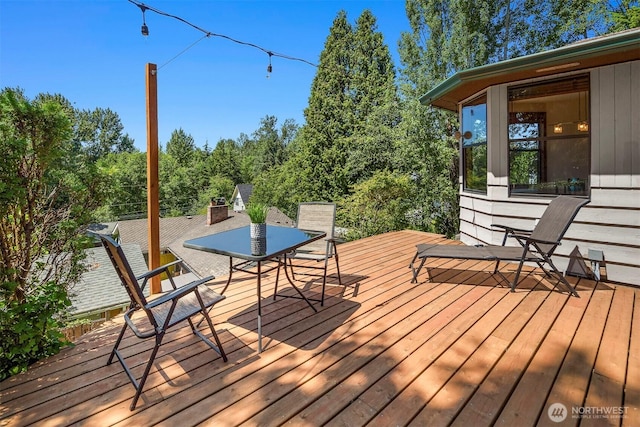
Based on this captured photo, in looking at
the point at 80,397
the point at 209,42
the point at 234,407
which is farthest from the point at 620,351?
the point at 209,42

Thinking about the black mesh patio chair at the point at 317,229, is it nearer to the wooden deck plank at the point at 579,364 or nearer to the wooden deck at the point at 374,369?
the wooden deck at the point at 374,369

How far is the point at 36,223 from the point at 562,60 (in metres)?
4.85

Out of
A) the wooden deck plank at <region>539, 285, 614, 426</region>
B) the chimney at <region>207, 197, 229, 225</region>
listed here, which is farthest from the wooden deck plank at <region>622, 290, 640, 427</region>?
the chimney at <region>207, 197, 229, 225</region>

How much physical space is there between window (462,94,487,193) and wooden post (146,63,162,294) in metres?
4.24

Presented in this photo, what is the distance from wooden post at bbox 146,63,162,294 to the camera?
3.12 m

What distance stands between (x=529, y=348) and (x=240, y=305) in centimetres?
235

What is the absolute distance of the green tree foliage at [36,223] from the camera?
206cm

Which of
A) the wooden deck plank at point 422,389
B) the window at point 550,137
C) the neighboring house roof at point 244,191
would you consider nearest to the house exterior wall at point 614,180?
→ the window at point 550,137

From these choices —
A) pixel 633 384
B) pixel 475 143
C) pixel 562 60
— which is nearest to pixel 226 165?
pixel 475 143

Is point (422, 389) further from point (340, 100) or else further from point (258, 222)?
point (340, 100)

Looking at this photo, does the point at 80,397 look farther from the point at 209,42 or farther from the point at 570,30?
the point at 570,30

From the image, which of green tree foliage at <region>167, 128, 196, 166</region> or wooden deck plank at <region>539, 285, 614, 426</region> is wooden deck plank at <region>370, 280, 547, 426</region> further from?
green tree foliage at <region>167, 128, 196, 166</region>

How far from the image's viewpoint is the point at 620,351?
2.12 m

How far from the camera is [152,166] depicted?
3170mm
